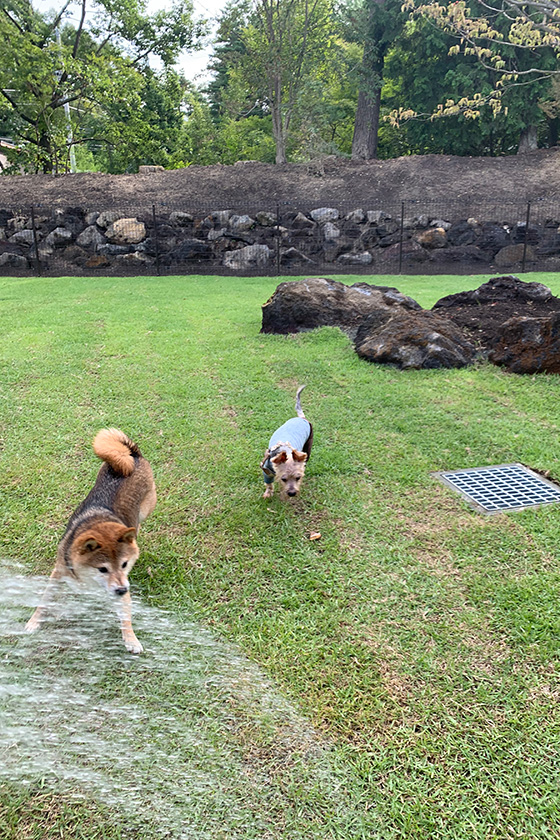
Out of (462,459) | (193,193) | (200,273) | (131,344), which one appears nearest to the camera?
(462,459)

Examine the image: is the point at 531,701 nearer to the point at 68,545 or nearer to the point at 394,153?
the point at 68,545

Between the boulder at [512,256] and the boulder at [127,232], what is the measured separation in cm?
970

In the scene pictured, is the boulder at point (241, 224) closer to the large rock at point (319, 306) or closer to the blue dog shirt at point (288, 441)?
the large rock at point (319, 306)

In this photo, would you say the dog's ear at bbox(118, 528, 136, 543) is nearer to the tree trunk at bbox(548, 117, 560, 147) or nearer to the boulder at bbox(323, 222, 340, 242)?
the boulder at bbox(323, 222, 340, 242)

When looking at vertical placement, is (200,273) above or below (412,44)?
below

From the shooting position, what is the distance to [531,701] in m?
2.09

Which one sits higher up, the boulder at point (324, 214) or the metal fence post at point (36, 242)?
the boulder at point (324, 214)

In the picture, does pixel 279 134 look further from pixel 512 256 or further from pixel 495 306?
pixel 495 306

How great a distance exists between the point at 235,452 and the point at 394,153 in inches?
999

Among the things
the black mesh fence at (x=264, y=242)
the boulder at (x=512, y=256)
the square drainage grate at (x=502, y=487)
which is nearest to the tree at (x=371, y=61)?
the black mesh fence at (x=264, y=242)

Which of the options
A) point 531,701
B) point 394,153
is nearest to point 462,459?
point 531,701

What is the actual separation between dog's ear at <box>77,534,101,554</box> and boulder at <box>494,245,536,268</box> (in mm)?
15672

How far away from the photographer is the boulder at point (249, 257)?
15.6 meters

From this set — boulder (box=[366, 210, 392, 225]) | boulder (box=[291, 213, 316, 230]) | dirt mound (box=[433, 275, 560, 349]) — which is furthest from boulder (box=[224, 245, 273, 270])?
dirt mound (box=[433, 275, 560, 349])
